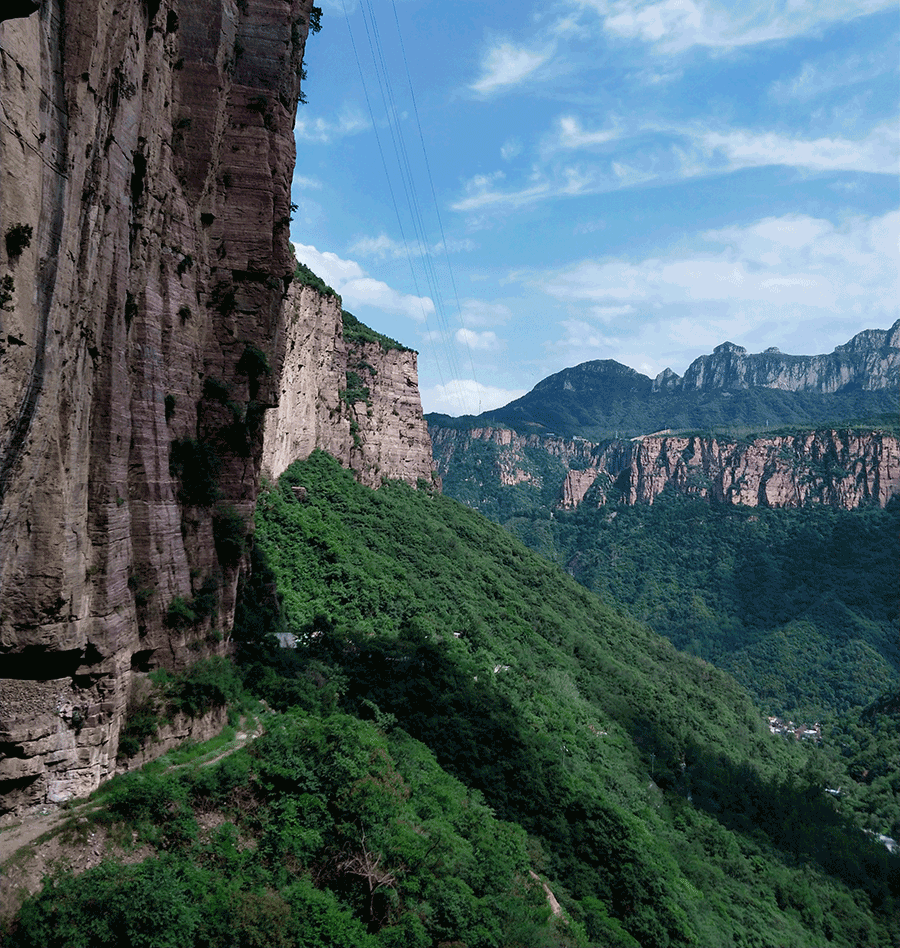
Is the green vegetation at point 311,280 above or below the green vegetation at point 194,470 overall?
above

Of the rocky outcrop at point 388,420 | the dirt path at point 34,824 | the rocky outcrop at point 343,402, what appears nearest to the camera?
the dirt path at point 34,824

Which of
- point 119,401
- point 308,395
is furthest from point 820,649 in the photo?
point 119,401

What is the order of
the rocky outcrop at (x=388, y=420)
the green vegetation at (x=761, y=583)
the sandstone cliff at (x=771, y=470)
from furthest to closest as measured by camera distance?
the sandstone cliff at (x=771, y=470) → the green vegetation at (x=761, y=583) → the rocky outcrop at (x=388, y=420)

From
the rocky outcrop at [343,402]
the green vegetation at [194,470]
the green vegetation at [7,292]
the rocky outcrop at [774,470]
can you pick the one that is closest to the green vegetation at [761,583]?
the rocky outcrop at [774,470]

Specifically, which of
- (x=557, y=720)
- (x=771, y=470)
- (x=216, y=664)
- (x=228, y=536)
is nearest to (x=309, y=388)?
(x=557, y=720)

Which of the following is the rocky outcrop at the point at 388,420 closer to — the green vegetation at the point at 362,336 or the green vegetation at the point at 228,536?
the green vegetation at the point at 362,336

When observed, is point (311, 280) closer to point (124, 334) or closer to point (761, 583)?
point (124, 334)

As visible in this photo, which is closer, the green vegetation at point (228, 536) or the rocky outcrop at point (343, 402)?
the green vegetation at point (228, 536)
